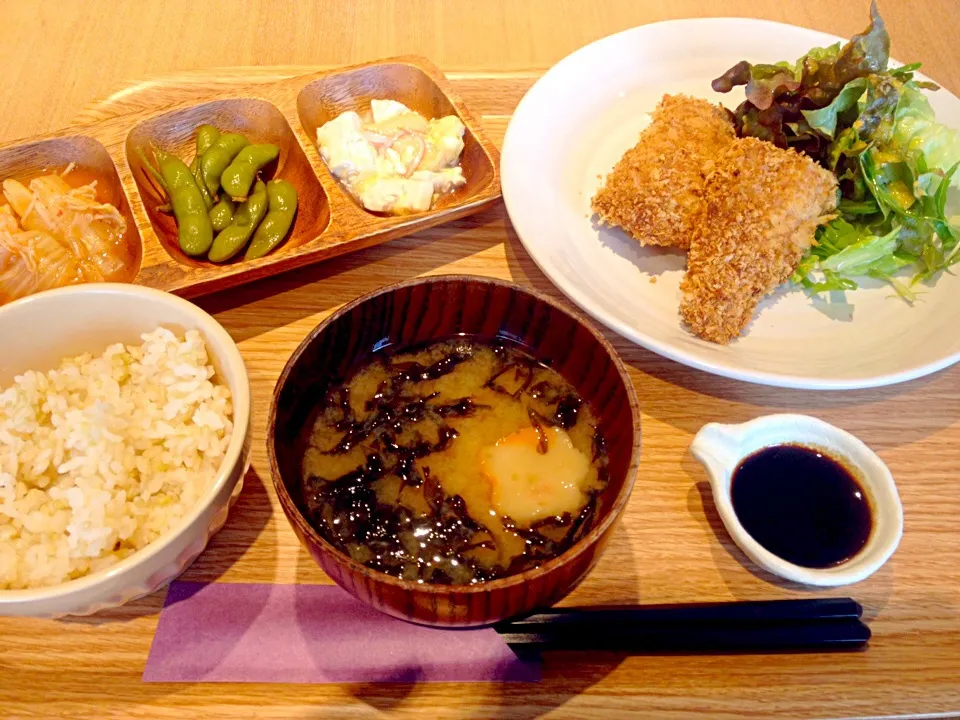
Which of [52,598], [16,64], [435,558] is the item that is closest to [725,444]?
[435,558]

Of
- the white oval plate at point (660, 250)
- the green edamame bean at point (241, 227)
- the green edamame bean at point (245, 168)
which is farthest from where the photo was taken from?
the green edamame bean at point (245, 168)

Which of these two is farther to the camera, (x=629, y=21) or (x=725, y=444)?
(x=629, y=21)

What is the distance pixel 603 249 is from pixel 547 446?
81 cm

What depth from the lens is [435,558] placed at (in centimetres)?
106

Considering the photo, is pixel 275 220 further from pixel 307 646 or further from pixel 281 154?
pixel 307 646

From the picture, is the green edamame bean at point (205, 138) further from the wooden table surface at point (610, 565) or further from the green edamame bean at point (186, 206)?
the wooden table surface at point (610, 565)

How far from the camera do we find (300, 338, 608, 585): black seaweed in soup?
3.52 ft

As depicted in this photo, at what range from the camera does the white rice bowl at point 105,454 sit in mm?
1079

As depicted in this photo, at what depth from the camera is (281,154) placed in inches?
79.0

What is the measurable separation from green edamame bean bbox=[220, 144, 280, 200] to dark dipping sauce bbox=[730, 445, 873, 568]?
1.45m

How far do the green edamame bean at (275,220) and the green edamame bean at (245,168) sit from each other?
6cm

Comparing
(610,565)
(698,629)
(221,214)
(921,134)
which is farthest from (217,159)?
(921,134)

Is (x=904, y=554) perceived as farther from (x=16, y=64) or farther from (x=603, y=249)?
(x=16, y=64)

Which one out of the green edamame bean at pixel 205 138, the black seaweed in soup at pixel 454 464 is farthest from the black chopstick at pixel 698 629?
the green edamame bean at pixel 205 138
